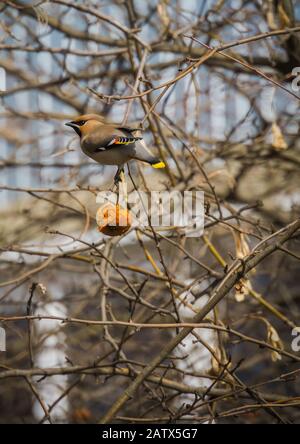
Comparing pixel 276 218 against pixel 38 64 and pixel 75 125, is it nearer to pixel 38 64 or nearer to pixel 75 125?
pixel 38 64

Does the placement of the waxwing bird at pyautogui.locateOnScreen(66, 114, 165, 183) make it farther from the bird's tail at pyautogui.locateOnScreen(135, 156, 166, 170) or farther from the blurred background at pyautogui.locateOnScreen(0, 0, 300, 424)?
the blurred background at pyautogui.locateOnScreen(0, 0, 300, 424)

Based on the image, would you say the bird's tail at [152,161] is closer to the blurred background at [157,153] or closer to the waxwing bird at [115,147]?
the waxwing bird at [115,147]

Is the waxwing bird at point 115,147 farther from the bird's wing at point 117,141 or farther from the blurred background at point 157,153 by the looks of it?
the blurred background at point 157,153

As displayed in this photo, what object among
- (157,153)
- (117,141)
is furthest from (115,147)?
(157,153)

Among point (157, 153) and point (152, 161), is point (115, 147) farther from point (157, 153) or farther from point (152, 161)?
point (157, 153)

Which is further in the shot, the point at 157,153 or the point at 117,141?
the point at 157,153

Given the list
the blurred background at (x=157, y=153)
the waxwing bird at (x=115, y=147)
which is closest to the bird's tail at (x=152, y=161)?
the waxwing bird at (x=115, y=147)

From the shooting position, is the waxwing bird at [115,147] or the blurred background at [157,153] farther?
the blurred background at [157,153]

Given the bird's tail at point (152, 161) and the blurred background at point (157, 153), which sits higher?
the blurred background at point (157, 153)

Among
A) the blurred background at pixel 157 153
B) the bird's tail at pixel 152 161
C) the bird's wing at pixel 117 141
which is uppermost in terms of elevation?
the blurred background at pixel 157 153

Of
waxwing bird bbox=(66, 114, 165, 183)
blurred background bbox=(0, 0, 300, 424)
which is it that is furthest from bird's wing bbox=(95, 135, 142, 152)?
blurred background bbox=(0, 0, 300, 424)

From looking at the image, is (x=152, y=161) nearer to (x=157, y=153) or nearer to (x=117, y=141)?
(x=117, y=141)

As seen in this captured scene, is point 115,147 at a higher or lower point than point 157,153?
lower
